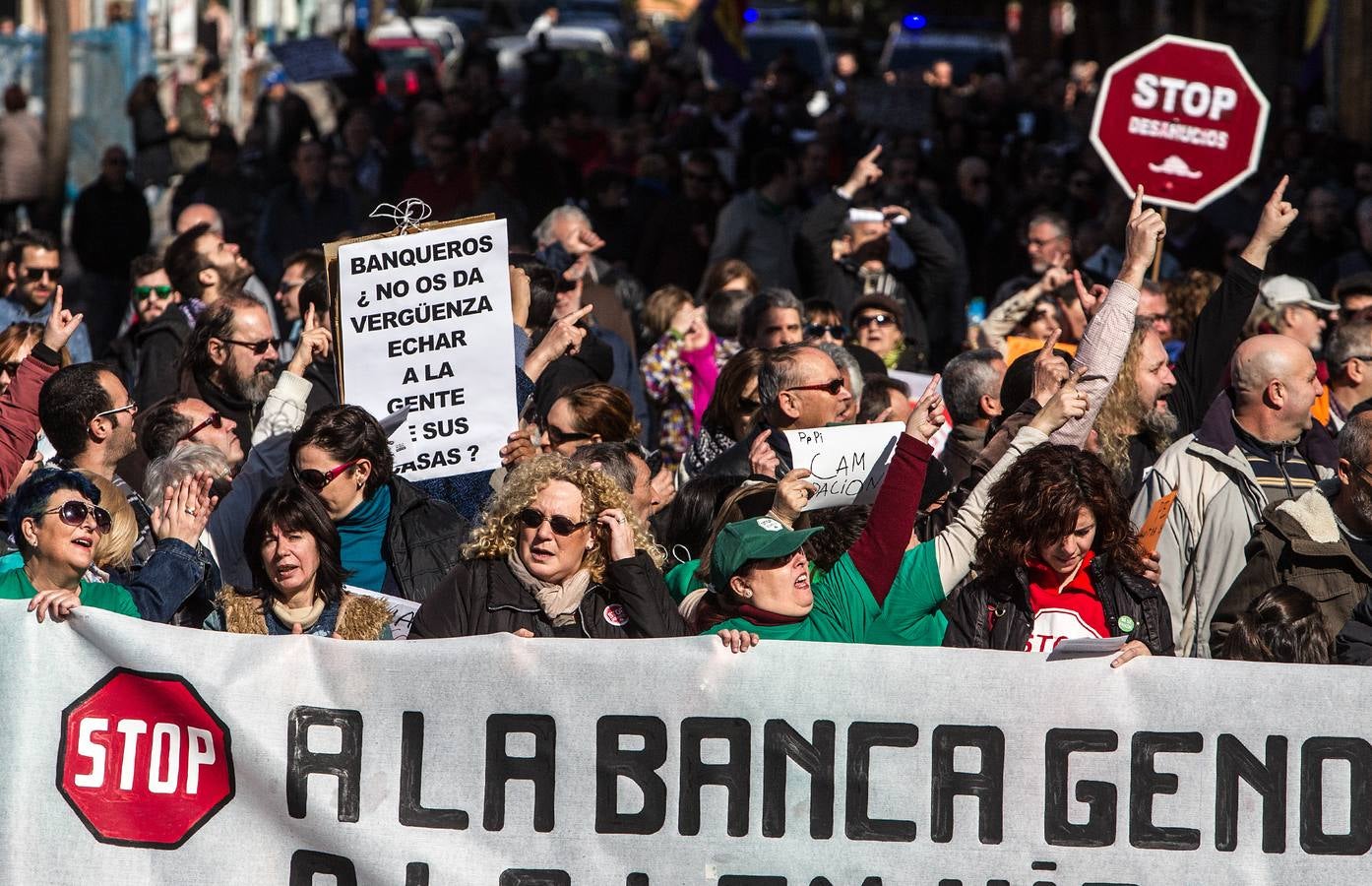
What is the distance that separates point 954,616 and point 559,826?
4.25 ft

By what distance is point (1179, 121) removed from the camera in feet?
32.1

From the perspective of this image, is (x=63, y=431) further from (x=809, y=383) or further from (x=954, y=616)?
(x=954, y=616)

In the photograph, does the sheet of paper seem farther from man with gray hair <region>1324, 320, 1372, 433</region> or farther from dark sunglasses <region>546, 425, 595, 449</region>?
man with gray hair <region>1324, 320, 1372, 433</region>

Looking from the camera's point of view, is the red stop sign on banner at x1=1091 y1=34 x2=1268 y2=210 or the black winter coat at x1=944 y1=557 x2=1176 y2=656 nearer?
the black winter coat at x1=944 y1=557 x2=1176 y2=656

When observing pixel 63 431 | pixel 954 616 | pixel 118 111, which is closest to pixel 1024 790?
pixel 954 616

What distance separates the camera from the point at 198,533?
18.7ft

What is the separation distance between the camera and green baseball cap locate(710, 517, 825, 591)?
17.1 ft

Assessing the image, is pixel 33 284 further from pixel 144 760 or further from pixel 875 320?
pixel 144 760

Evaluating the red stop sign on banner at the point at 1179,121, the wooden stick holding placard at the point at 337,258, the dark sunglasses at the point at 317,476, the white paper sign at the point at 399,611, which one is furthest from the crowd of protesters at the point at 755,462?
the red stop sign on banner at the point at 1179,121

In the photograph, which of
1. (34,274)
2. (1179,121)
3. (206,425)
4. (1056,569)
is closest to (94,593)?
(206,425)

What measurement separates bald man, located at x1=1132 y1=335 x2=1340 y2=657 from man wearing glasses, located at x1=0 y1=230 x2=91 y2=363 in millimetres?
5456

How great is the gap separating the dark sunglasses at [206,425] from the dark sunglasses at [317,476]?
836 mm

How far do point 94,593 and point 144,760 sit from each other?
1.88 feet

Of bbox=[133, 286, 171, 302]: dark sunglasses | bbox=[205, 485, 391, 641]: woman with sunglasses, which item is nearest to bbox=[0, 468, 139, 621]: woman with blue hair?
bbox=[205, 485, 391, 641]: woman with sunglasses
